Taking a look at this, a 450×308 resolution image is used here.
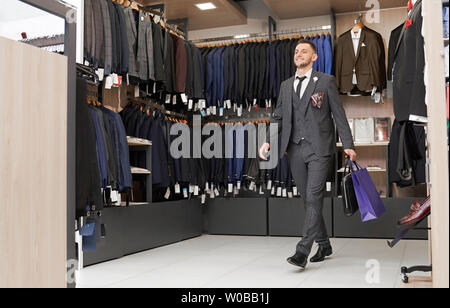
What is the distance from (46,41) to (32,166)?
1.69m

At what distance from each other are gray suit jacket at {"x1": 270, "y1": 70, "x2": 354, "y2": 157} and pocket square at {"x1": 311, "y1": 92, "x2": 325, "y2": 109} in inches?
1.0

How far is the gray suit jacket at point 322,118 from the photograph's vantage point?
11.8ft

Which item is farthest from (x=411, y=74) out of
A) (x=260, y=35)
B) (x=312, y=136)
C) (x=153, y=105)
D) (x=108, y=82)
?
(x=260, y=35)

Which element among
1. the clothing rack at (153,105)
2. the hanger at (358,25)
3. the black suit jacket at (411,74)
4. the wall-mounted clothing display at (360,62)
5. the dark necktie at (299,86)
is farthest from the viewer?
the hanger at (358,25)

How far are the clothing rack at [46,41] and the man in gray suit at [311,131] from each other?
161 centimetres

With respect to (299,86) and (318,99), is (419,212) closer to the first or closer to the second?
(318,99)

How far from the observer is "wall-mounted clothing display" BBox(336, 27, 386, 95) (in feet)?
18.1

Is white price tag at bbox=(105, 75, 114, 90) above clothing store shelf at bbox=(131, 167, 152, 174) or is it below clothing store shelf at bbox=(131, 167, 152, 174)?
above

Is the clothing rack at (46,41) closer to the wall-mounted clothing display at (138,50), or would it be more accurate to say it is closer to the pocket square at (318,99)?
the wall-mounted clothing display at (138,50)

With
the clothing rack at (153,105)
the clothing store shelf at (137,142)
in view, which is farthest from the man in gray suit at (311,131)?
the clothing rack at (153,105)

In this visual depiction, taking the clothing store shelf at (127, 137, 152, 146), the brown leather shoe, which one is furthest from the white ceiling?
the brown leather shoe

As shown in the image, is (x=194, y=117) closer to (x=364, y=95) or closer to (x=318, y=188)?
(x=364, y=95)

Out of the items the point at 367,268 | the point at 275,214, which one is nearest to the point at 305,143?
the point at 367,268

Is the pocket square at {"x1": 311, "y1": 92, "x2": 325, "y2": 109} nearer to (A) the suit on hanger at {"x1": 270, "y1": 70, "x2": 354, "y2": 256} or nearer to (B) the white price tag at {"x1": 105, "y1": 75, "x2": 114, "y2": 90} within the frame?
(A) the suit on hanger at {"x1": 270, "y1": 70, "x2": 354, "y2": 256}
